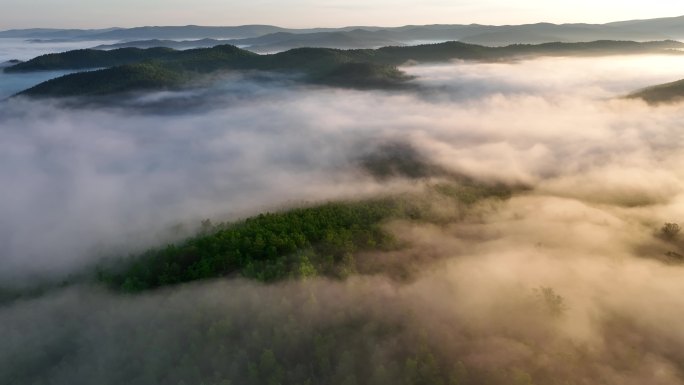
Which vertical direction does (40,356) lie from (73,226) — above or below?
above

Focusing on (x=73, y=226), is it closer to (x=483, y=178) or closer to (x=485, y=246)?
(x=485, y=246)

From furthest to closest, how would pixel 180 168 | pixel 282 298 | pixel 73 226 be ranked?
pixel 180 168 < pixel 73 226 < pixel 282 298

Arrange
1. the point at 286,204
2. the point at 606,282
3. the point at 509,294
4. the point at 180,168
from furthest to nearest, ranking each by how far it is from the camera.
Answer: the point at 180,168 → the point at 286,204 → the point at 606,282 → the point at 509,294

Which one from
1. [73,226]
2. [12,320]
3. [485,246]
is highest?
[485,246]

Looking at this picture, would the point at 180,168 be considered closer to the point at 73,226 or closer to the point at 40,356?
the point at 73,226

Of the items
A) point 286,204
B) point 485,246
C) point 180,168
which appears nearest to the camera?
point 485,246

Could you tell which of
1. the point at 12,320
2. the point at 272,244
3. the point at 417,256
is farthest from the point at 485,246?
the point at 12,320

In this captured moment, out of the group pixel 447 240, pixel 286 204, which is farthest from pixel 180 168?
pixel 447 240

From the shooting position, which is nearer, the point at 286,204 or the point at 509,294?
the point at 509,294

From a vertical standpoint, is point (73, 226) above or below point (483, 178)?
below
